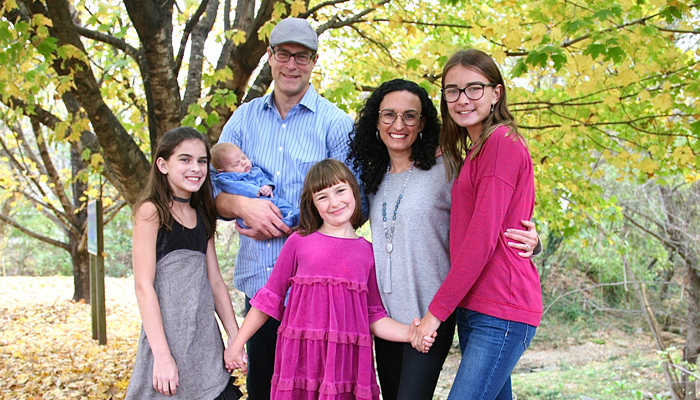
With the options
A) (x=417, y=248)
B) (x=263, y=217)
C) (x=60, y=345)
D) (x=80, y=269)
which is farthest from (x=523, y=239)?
(x=80, y=269)

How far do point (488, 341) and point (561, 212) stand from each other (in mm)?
5365

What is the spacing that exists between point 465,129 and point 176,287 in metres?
1.39

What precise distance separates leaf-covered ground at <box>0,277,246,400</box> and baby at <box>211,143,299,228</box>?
3.14 m

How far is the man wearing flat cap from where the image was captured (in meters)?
2.48

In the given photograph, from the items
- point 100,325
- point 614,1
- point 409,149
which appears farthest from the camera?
point 100,325

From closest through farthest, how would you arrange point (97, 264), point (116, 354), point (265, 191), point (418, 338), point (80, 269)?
point (418, 338) → point (265, 191) → point (116, 354) → point (97, 264) → point (80, 269)

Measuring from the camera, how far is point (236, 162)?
2609 mm

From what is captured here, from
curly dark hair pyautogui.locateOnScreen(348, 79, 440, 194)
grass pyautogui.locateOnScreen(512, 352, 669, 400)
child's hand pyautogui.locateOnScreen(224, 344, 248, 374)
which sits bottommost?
grass pyautogui.locateOnScreen(512, 352, 669, 400)

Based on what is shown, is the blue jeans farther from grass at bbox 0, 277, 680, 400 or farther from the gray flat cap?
grass at bbox 0, 277, 680, 400

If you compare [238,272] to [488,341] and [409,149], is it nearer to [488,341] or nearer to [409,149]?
[409,149]

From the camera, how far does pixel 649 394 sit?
7.80m

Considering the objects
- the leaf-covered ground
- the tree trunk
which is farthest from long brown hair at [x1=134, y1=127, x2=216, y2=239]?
the tree trunk

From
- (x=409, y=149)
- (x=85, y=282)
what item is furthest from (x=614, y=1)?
(x=85, y=282)

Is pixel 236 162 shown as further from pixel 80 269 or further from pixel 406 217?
pixel 80 269
